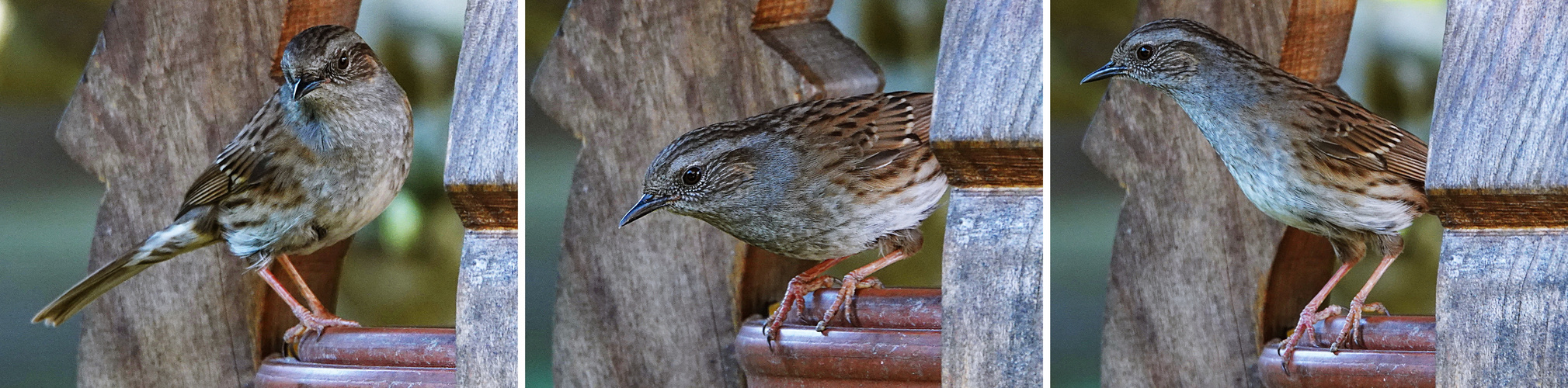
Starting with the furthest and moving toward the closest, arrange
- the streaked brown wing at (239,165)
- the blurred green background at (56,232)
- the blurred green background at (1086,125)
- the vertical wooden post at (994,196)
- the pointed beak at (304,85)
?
the blurred green background at (56,232), the streaked brown wing at (239,165), the pointed beak at (304,85), the blurred green background at (1086,125), the vertical wooden post at (994,196)

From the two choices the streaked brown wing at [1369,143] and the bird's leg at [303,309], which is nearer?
the streaked brown wing at [1369,143]

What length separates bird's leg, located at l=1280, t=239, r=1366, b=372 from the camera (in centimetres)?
190

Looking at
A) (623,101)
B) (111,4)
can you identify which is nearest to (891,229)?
(623,101)

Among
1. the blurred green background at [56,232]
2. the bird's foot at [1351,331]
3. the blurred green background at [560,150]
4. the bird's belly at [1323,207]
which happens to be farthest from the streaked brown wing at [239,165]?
the bird's foot at [1351,331]

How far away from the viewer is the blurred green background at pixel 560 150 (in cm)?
220

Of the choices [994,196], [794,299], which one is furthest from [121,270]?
[994,196]

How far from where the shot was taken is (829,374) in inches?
82.3

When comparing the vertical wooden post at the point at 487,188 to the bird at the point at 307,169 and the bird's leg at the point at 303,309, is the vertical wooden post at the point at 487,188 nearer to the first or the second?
the bird at the point at 307,169

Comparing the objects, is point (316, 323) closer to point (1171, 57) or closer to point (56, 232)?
point (56, 232)

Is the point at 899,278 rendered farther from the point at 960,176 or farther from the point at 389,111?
the point at 389,111

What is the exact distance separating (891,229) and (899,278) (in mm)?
162

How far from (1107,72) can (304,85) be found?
1.24 m

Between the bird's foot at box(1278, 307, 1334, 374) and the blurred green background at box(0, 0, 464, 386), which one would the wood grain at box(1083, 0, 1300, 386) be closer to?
the bird's foot at box(1278, 307, 1334, 374)

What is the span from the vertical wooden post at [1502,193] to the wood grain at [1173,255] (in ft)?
1.42
